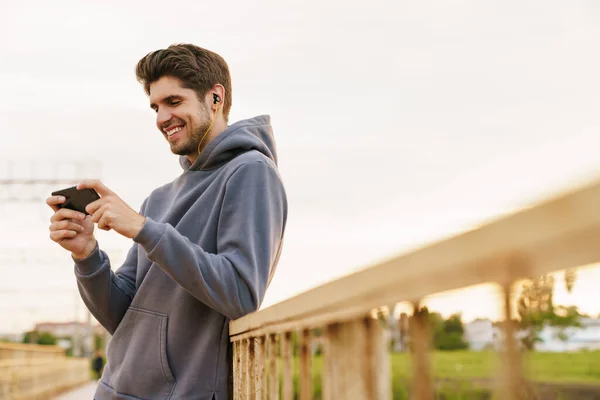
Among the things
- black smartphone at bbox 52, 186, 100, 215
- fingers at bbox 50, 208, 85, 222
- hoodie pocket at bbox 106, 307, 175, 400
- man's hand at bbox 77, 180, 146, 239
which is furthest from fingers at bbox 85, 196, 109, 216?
hoodie pocket at bbox 106, 307, 175, 400

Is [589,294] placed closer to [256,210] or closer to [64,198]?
[256,210]

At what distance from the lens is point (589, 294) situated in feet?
1.85

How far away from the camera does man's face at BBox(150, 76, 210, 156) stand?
2.61 meters

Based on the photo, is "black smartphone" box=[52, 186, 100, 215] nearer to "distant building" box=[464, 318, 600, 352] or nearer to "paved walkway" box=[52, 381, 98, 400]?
"distant building" box=[464, 318, 600, 352]

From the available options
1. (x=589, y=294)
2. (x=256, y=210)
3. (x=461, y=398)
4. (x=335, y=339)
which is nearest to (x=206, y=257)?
(x=256, y=210)

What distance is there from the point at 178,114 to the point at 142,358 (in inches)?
30.4

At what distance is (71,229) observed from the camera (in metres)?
2.48

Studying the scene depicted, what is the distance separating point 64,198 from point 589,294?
2130 millimetres

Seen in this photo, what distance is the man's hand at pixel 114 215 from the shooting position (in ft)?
6.97

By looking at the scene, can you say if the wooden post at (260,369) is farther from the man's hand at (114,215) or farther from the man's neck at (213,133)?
the man's neck at (213,133)

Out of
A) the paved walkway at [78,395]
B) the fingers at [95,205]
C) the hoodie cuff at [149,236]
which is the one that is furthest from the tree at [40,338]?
the hoodie cuff at [149,236]

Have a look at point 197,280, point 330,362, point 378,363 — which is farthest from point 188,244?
point 378,363

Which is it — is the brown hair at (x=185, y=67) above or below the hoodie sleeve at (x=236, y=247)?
above

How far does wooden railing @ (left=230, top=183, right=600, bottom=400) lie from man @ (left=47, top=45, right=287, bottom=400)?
651mm
